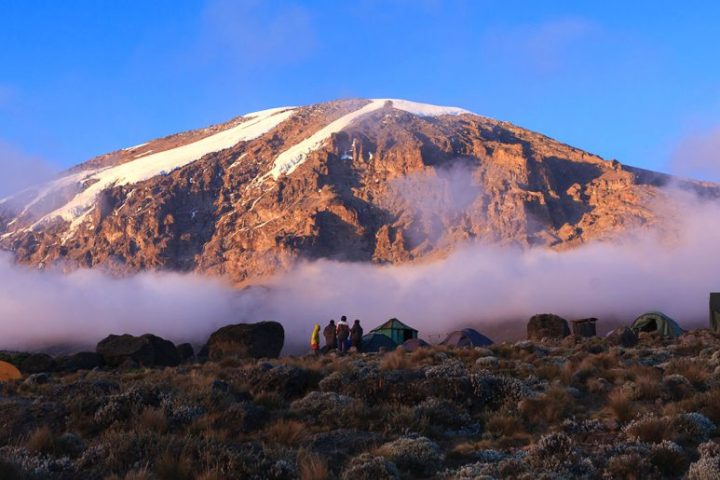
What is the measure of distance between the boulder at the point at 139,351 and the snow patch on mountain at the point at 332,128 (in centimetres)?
7160

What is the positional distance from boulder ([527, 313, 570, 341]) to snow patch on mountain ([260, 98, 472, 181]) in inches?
2707

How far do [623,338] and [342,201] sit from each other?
6839 cm

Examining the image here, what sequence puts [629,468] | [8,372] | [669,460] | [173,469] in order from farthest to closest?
[8,372] < [669,460] < [629,468] < [173,469]

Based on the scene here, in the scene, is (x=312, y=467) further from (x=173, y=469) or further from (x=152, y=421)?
(x=152, y=421)

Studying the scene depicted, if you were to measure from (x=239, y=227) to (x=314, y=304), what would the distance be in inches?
786

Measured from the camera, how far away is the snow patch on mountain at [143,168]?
109625 mm

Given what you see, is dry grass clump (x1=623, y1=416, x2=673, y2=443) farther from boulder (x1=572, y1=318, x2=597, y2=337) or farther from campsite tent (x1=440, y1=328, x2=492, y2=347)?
boulder (x1=572, y1=318, x2=597, y2=337)

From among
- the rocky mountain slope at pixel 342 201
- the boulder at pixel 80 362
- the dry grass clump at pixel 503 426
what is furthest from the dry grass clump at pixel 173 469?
the rocky mountain slope at pixel 342 201

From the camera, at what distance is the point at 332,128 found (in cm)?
11069

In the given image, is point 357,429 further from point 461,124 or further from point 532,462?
point 461,124

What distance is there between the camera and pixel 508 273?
81.7 meters

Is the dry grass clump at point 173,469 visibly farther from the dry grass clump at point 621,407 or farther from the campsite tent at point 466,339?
the campsite tent at point 466,339

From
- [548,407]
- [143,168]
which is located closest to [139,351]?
[548,407]

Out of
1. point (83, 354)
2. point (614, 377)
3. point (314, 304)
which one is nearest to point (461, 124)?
point (314, 304)
